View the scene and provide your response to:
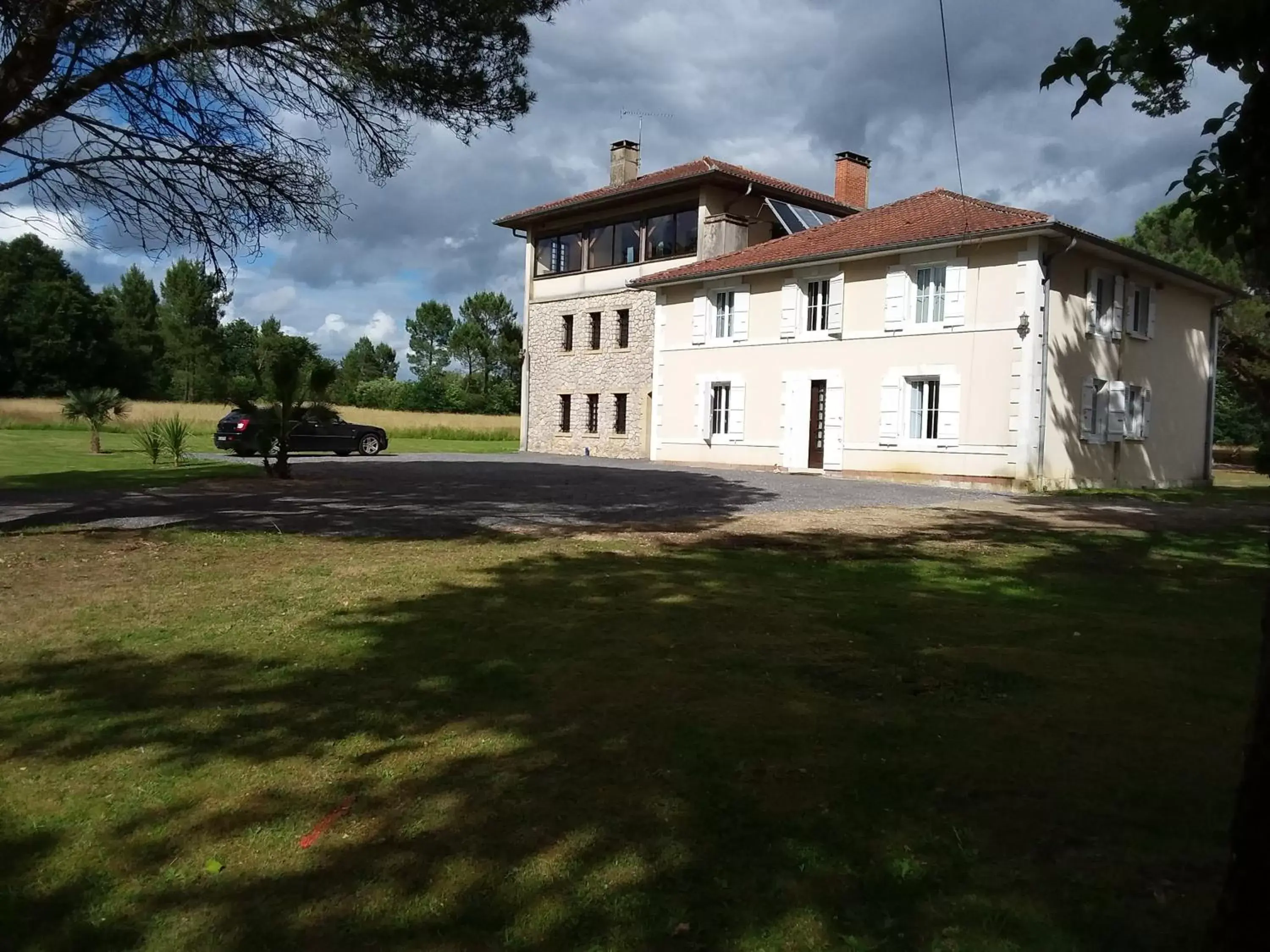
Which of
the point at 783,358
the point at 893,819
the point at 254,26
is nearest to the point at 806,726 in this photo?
the point at 893,819

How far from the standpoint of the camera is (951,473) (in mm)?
20047

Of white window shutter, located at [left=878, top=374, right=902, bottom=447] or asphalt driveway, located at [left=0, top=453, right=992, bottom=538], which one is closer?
asphalt driveway, located at [left=0, top=453, right=992, bottom=538]

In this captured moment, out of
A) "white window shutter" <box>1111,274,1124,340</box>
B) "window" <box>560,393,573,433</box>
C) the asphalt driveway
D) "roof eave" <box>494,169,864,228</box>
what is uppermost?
"roof eave" <box>494,169,864,228</box>

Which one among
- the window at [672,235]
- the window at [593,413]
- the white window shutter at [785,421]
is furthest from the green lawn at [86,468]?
the window at [672,235]

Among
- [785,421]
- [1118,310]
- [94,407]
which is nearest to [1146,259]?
[1118,310]

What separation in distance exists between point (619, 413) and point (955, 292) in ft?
40.2

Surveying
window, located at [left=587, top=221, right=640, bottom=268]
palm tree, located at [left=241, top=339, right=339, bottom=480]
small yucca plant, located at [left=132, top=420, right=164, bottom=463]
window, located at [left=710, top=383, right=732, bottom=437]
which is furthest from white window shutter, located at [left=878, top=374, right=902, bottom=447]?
small yucca plant, located at [left=132, top=420, right=164, bottom=463]

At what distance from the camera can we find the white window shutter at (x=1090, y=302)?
20.2m

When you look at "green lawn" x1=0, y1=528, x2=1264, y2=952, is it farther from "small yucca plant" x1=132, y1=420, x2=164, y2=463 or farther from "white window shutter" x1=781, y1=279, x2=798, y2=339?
"white window shutter" x1=781, y1=279, x2=798, y2=339

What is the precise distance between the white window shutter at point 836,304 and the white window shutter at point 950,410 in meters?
2.87

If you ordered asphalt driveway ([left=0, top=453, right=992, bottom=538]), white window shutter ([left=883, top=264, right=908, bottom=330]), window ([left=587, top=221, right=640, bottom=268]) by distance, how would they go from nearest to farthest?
asphalt driveway ([left=0, top=453, right=992, bottom=538]) → white window shutter ([left=883, top=264, right=908, bottom=330]) → window ([left=587, top=221, right=640, bottom=268])

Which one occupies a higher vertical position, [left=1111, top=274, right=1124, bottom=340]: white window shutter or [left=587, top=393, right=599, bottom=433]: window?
[left=1111, top=274, right=1124, bottom=340]: white window shutter

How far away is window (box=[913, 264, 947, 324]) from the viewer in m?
20.4

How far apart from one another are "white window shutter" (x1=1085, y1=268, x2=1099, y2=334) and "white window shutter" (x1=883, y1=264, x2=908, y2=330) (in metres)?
3.58
